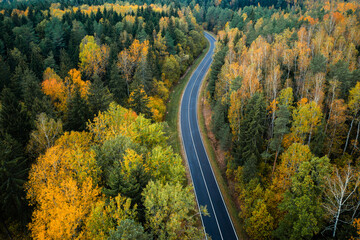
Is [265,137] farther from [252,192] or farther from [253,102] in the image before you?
[252,192]

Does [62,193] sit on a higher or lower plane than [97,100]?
lower

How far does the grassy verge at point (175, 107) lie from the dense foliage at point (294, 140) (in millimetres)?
9567

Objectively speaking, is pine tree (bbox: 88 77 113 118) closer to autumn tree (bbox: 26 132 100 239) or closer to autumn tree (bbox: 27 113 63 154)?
autumn tree (bbox: 27 113 63 154)

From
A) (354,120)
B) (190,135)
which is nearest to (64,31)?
(190,135)

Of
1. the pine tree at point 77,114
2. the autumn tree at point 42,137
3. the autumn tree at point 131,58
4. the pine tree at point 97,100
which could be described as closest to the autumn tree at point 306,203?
the autumn tree at point 42,137

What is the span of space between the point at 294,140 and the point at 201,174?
58.7 ft

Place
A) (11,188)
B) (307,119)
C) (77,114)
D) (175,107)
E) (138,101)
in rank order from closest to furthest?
(11,188) < (307,119) < (77,114) < (138,101) < (175,107)

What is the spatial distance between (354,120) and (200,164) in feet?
94.3

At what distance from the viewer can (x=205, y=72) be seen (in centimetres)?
8412

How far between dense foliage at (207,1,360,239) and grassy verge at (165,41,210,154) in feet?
31.4

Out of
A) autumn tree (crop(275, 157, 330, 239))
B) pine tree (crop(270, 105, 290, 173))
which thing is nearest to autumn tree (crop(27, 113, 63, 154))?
autumn tree (crop(275, 157, 330, 239))

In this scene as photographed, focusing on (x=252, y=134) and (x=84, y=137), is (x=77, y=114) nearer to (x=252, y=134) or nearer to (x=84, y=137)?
(x=84, y=137)

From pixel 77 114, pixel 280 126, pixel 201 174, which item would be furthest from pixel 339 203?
pixel 77 114

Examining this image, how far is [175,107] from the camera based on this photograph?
6525 centimetres
